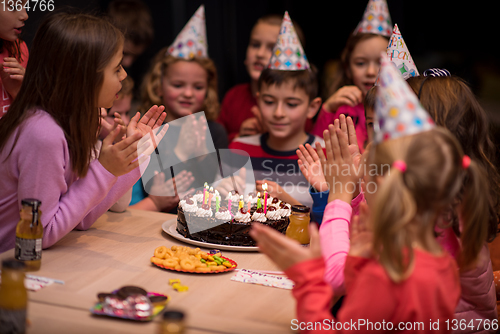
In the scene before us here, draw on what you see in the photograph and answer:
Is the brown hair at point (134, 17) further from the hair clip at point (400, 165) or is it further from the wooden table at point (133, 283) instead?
the hair clip at point (400, 165)

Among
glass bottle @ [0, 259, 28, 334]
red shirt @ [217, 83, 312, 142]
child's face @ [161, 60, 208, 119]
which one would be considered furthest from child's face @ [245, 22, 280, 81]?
glass bottle @ [0, 259, 28, 334]

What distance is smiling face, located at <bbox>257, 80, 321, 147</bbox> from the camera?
2.54 m

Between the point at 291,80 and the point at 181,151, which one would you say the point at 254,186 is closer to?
the point at 181,151

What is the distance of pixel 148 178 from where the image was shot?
2031 millimetres

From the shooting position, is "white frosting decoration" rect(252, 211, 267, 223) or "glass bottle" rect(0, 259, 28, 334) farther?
"white frosting decoration" rect(252, 211, 267, 223)

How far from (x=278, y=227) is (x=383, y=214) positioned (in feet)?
2.55

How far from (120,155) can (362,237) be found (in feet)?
2.59

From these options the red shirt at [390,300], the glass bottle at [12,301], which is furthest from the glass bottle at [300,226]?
the glass bottle at [12,301]

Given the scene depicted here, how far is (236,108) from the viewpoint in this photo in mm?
3373

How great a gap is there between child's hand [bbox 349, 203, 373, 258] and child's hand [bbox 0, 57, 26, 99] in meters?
1.47

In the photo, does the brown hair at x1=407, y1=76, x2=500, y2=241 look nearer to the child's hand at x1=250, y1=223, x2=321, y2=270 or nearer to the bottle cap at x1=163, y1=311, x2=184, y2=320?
the child's hand at x1=250, y1=223, x2=321, y2=270

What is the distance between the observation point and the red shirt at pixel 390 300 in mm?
888

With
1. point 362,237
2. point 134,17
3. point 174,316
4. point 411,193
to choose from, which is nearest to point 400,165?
point 411,193

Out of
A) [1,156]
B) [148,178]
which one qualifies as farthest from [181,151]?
[1,156]
